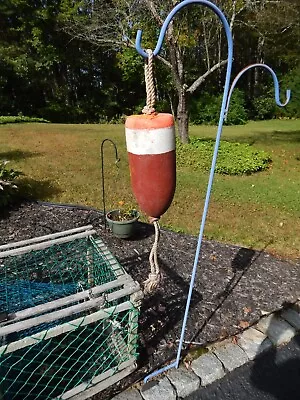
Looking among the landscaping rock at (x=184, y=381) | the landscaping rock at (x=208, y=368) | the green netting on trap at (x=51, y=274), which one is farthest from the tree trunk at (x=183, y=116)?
the landscaping rock at (x=184, y=381)

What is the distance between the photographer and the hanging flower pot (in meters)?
3.78

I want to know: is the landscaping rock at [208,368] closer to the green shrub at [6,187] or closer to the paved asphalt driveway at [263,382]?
the paved asphalt driveway at [263,382]

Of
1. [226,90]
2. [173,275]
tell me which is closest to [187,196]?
[173,275]

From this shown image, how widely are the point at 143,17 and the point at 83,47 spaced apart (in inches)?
492

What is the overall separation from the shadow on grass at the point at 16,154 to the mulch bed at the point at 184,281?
331 centimetres

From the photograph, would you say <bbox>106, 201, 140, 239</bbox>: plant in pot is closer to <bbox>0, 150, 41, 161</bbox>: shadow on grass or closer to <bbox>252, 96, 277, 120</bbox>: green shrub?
<bbox>0, 150, 41, 161</bbox>: shadow on grass

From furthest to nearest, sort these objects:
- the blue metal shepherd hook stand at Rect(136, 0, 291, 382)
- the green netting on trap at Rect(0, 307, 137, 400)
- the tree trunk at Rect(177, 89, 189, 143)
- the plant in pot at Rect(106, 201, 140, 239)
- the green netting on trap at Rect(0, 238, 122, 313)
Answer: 1. the tree trunk at Rect(177, 89, 189, 143)
2. the plant in pot at Rect(106, 201, 140, 239)
3. the green netting on trap at Rect(0, 238, 122, 313)
4. the green netting on trap at Rect(0, 307, 137, 400)
5. the blue metal shepherd hook stand at Rect(136, 0, 291, 382)

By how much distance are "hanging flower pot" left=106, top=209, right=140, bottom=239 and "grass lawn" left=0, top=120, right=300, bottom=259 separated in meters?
0.71

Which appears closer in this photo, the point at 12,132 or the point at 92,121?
the point at 12,132

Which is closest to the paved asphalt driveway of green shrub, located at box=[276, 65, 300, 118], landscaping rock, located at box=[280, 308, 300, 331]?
landscaping rock, located at box=[280, 308, 300, 331]

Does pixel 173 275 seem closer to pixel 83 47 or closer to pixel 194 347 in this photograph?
pixel 194 347

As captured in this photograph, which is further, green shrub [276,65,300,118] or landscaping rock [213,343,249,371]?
green shrub [276,65,300,118]

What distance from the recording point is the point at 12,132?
1099 cm

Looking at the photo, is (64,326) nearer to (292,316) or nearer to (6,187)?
(292,316)
